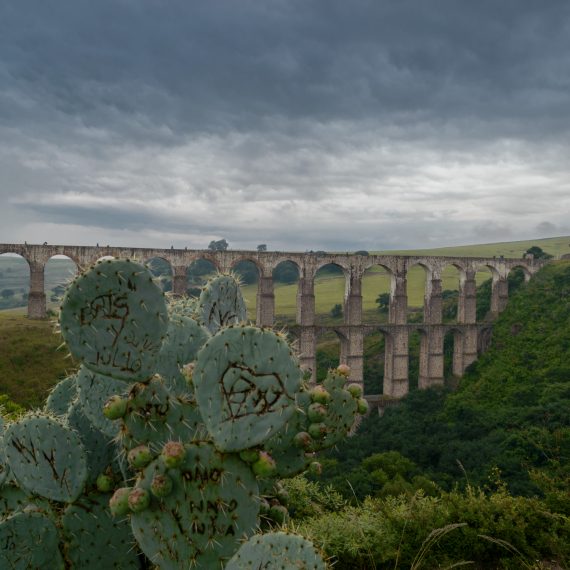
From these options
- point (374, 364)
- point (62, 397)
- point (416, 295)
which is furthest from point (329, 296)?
point (62, 397)

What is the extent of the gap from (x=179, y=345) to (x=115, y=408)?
1.28m

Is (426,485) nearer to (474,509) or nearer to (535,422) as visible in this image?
(474,509)

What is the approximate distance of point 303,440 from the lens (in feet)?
20.5

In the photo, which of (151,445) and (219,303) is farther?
(219,303)

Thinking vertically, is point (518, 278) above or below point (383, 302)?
above

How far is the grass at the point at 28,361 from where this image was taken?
30016 mm

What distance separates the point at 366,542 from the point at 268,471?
675cm

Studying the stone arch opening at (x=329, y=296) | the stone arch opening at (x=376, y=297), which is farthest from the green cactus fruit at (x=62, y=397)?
the stone arch opening at (x=376, y=297)

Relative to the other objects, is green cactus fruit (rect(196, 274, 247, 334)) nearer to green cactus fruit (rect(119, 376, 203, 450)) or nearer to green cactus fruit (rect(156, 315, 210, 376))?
green cactus fruit (rect(156, 315, 210, 376))

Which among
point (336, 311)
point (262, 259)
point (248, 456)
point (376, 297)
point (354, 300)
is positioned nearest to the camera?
point (248, 456)

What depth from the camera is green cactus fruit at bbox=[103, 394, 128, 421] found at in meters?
4.69

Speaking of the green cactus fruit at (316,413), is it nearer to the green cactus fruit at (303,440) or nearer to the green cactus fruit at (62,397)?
the green cactus fruit at (303,440)

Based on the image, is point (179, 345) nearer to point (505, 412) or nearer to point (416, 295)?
point (505, 412)

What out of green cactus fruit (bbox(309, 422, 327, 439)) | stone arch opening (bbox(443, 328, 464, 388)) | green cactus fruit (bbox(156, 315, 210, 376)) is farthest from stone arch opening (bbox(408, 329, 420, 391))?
green cactus fruit (bbox(156, 315, 210, 376))
